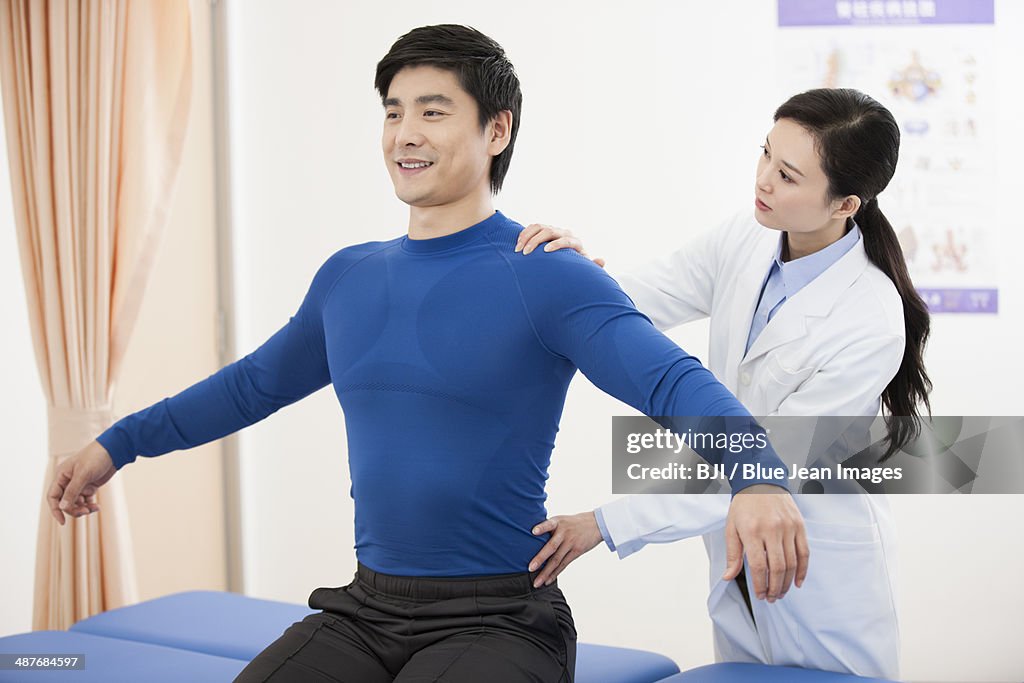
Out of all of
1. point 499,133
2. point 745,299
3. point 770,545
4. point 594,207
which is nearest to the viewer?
point 770,545

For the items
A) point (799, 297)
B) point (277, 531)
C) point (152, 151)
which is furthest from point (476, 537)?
point (277, 531)

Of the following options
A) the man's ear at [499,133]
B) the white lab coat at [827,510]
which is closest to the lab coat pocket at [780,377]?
the white lab coat at [827,510]

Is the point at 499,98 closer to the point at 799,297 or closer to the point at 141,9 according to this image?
the point at 799,297

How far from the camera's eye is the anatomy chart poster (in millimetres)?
3084

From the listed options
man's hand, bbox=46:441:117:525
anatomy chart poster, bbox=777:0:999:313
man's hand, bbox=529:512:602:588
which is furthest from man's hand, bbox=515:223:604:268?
anatomy chart poster, bbox=777:0:999:313

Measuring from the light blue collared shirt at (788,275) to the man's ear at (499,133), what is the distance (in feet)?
1.89

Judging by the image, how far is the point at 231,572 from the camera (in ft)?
11.5

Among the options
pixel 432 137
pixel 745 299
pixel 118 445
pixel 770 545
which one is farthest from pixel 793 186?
pixel 118 445

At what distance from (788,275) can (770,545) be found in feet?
2.91

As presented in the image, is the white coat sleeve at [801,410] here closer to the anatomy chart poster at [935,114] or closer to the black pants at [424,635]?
the black pants at [424,635]

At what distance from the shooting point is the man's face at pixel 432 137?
5.03ft

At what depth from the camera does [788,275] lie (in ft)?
6.25

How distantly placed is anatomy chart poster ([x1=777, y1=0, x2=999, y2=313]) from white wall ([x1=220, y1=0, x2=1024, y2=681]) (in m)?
0.06

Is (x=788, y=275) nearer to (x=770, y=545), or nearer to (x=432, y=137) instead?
(x=432, y=137)
